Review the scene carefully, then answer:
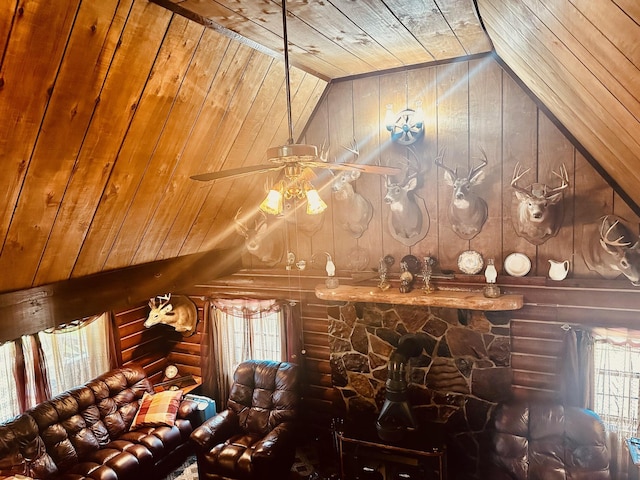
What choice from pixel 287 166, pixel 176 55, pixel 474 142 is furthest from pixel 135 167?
pixel 474 142

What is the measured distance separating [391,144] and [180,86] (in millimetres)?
2210

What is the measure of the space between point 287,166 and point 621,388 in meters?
3.64

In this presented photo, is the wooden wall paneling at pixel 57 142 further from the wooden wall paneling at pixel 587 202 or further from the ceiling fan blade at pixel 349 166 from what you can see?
the wooden wall paneling at pixel 587 202

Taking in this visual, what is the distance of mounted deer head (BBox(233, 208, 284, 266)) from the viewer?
5109 millimetres

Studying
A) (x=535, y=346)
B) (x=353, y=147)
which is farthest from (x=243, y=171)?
(x=535, y=346)

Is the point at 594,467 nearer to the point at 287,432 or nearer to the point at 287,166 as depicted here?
the point at 287,432

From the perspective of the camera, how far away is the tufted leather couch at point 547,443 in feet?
12.1

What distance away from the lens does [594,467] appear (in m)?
3.67

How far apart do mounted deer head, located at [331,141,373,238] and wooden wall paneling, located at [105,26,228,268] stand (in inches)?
62.1

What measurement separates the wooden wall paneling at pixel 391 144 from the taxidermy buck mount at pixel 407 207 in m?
0.06

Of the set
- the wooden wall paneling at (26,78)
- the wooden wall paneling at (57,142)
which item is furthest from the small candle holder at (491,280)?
the wooden wall paneling at (26,78)

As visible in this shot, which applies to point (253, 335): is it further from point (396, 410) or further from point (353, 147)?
point (353, 147)

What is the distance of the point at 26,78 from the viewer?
7.22 feet

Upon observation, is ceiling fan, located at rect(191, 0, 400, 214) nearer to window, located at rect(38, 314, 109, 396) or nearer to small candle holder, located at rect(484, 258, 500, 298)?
small candle holder, located at rect(484, 258, 500, 298)
